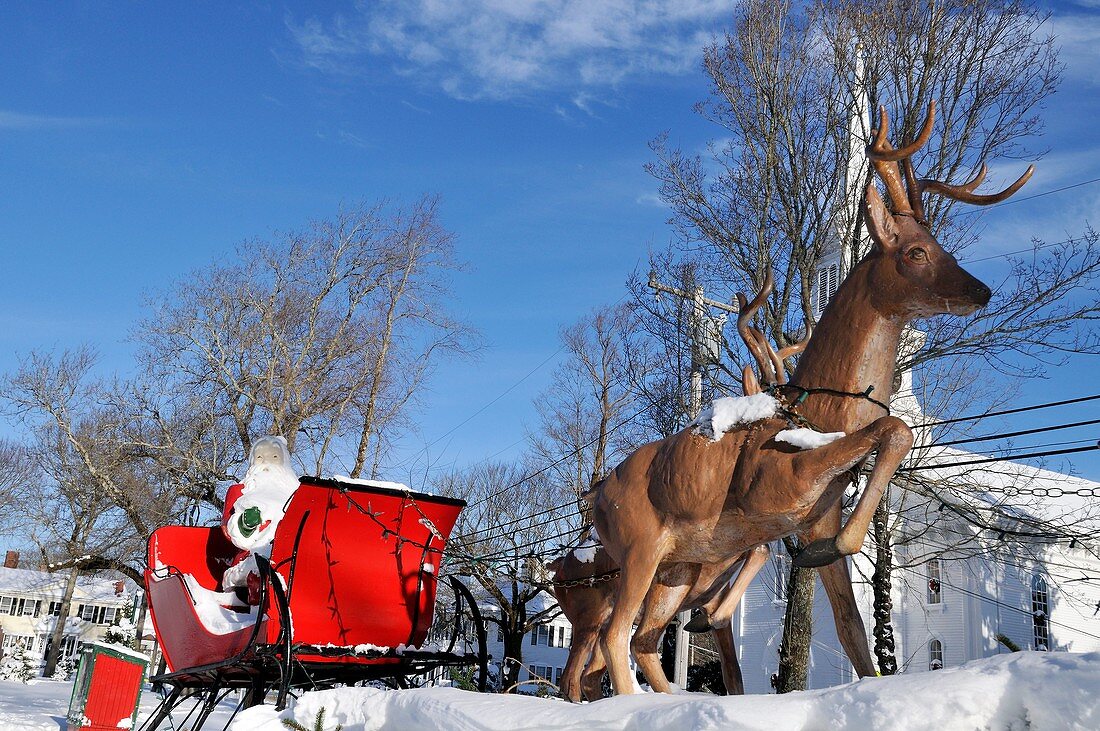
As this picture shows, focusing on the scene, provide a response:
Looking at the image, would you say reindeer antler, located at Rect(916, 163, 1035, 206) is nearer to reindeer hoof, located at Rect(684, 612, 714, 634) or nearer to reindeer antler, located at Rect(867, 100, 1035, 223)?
reindeer antler, located at Rect(867, 100, 1035, 223)

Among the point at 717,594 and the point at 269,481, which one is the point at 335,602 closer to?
the point at 269,481

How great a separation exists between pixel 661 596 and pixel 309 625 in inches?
122

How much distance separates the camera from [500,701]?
3391 millimetres

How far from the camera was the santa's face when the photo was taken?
766 centimetres

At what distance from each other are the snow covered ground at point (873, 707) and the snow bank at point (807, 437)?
1530 millimetres

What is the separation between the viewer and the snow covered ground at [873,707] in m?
1.98

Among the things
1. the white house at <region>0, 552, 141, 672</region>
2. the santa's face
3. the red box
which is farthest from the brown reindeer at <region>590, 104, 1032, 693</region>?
the white house at <region>0, 552, 141, 672</region>

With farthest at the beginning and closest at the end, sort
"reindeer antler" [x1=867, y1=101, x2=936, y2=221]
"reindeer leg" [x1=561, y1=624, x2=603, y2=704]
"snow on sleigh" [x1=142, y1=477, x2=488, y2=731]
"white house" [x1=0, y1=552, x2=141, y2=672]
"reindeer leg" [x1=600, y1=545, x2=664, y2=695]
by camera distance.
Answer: "white house" [x1=0, y1=552, x2=141, y2=672], "snow on sleigh" [x1=142, y1=477, x2=488, y2=731], "reindeer leg" [x1=561, y1=624, x2=603, y2=704], "reindeer leg" [x1=600, y1=545, x2=664, y2=695], "reindeer antler" [x1=867, y1=101, x2=936, y2=221]

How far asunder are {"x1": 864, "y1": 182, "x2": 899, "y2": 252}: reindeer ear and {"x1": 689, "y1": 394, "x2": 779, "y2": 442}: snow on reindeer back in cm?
90

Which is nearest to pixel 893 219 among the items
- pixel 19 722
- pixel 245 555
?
pixel 245 555

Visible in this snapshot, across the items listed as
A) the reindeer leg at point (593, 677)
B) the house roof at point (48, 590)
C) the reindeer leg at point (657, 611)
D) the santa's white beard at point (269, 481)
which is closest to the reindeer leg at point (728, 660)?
the reindeer leg at point (657, 611)

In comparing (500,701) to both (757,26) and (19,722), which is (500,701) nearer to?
(19,722)

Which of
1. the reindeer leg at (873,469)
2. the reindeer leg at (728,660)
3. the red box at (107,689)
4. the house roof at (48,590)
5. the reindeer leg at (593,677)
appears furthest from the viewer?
the house roof at (48,590)

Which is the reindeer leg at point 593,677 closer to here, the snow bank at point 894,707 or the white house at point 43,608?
the snow bank at point 894,707
